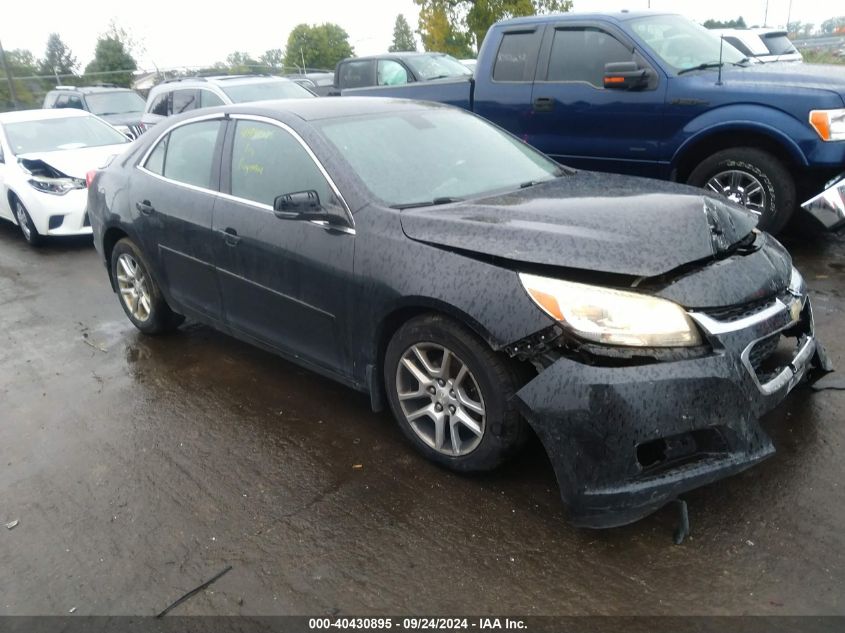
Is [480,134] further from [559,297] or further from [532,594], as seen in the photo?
[532,594]

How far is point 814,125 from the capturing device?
5.54m

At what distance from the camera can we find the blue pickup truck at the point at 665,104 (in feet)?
18.5

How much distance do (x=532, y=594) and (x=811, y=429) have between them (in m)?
1.71

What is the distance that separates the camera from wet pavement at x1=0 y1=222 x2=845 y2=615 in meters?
2.61

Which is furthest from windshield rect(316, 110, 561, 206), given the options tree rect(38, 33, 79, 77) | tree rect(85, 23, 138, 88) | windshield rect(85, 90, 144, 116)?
tree rect(38, 33, 79, 77)

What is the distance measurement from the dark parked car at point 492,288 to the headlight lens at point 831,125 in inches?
102

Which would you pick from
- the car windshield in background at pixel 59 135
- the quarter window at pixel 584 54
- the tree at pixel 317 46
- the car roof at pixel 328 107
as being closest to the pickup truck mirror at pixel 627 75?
the quarter window at pixel 584 54

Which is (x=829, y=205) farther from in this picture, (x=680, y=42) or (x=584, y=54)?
(x=584, y=54)

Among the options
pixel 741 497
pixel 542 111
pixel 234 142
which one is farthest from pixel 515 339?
pixel 542 111

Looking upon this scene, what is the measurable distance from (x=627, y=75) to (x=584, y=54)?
2.35ft

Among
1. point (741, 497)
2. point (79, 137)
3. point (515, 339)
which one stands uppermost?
point (79, 137)

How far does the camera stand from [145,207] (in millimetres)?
4816

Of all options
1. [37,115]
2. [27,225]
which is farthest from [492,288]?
[37,115]

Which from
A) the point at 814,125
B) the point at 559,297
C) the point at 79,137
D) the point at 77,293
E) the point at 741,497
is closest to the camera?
the point at 559,297
